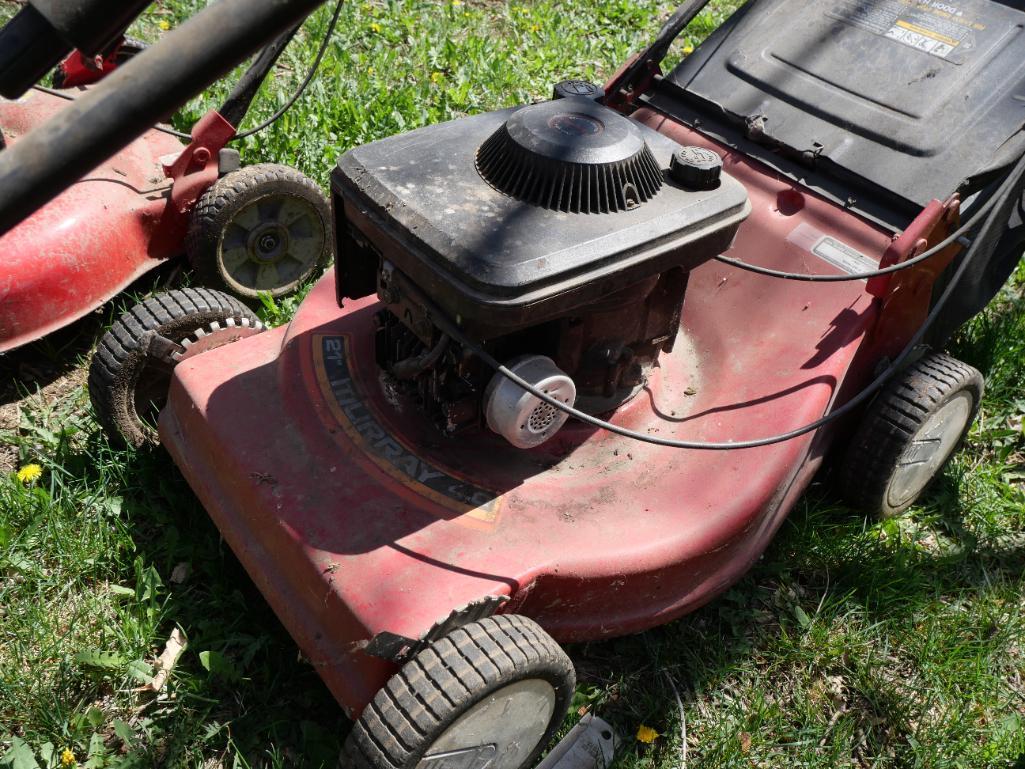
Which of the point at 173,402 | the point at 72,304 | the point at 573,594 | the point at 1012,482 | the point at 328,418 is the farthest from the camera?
the point at 1012,482

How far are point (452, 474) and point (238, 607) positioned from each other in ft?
1.99

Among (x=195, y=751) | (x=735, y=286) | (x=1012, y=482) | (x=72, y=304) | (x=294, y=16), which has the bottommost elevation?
(x=1012, y=482)

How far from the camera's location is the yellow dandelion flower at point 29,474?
2299 mm

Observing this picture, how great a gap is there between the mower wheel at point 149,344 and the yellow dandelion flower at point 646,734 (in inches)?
48.8

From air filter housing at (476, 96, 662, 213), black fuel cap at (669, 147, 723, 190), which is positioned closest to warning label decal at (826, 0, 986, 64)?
black fuel cap at (669, 147, 723, 190)

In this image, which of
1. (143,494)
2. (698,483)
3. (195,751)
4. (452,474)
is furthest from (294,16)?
→ (143,494)

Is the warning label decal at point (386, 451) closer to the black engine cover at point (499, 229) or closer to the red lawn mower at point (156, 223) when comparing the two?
the black engine cover at point (499, 229)

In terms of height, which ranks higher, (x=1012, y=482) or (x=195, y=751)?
(x=195, y=751)

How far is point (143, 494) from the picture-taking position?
2342 millimetres

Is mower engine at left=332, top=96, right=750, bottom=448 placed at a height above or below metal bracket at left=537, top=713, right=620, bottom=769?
above

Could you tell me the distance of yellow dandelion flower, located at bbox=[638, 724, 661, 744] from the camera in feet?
6.55

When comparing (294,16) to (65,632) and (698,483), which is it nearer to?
(698,483)

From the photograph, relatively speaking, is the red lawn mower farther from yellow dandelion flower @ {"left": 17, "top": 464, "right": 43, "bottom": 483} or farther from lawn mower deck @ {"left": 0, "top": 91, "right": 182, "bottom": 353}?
yellow dandelion flower @ {"left": 17, "top": 464, "right": 43, "bottom": 483}

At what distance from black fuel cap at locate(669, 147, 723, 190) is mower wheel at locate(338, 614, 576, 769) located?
861mm
